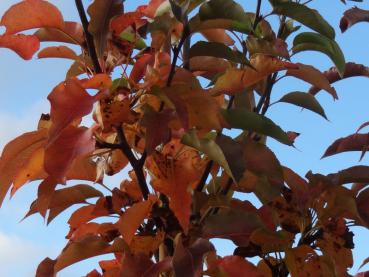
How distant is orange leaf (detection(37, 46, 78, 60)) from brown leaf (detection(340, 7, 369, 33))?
1.81 ft

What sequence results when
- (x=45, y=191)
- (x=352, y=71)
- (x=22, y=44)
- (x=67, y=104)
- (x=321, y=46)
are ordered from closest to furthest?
(x=67, y=104) → (x=45, y=191) → (x=22, y=44) → (x=321, y=46) → (x=352, y=71)

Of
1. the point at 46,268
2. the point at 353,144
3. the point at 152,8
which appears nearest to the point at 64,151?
the point at 46,268

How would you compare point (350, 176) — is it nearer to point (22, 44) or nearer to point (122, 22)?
point (122, 22)

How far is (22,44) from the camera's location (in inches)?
46.8

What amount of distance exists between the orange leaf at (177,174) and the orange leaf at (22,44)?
0.96 feet

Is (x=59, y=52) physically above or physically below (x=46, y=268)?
above

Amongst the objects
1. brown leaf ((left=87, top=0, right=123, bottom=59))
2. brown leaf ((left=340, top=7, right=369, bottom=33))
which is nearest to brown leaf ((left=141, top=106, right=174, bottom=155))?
brown leaf ((left=87, top=0, right=123, bottom=59))

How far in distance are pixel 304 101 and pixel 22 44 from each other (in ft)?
1.90

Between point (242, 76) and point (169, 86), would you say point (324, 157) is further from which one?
point (169, 86)

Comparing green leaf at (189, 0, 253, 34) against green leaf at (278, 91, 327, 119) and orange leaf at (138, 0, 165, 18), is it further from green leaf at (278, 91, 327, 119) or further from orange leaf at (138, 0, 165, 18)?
green leaf at (278, 91, 327, 119)

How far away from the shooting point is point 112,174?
1211mm

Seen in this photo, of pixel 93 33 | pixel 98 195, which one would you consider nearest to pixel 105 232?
pixel 98 195

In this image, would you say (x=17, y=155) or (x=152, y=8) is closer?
(x=17, y=155)

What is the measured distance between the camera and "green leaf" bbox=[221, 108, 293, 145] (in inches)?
43.1
